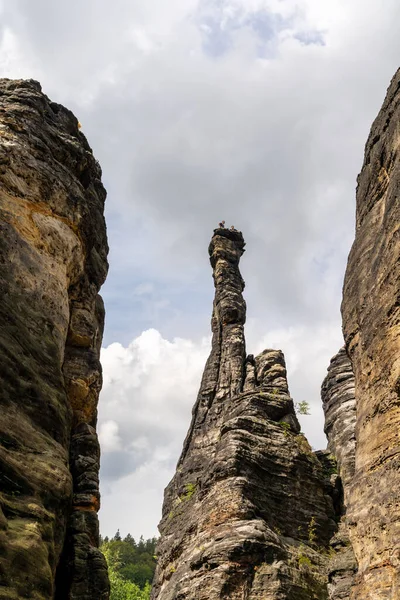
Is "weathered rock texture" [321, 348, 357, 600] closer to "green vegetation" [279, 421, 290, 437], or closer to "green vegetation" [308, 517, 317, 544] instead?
"green vegetation" [308, 517, 317, 544]

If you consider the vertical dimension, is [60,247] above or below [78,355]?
above

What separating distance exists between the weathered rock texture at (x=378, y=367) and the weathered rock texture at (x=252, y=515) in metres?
10.7

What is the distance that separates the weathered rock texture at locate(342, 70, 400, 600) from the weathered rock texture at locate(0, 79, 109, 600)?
648 centimetres

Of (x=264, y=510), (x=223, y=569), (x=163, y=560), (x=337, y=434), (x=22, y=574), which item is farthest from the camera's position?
(x=337, y=434)

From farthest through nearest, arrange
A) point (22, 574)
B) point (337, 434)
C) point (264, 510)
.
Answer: point (337, 434) < point (264, 510) < point (22, 574)

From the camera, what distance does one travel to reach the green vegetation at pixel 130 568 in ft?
185

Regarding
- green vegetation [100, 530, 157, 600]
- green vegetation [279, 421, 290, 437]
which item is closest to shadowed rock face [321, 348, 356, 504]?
green vegetation [279, 421, 290, 437]

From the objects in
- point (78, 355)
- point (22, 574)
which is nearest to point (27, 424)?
point (22, 574)

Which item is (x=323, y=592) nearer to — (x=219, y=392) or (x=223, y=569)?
(x=223, y=569)

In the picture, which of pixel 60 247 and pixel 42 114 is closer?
pixel 60 247

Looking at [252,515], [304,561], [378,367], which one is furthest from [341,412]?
[378,367]

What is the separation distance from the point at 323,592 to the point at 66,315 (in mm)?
17691

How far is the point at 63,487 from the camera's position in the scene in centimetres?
1107

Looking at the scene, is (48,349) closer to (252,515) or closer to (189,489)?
(252,515)
